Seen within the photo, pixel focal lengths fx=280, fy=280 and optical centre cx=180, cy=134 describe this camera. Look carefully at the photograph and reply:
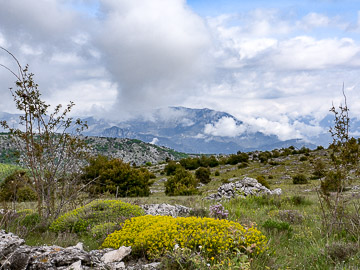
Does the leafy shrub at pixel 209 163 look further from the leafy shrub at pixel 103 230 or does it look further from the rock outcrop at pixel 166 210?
the leafy shrub at pixel 103 230

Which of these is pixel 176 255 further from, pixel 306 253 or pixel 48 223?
pixel 48 223

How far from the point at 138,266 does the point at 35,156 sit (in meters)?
6.33

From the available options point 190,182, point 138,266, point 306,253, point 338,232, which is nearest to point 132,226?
point 138,266

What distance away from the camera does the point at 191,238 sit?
4.71 m

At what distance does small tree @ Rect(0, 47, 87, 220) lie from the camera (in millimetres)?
8797

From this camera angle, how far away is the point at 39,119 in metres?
9.31

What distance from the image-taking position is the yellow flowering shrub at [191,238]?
4.54 metres

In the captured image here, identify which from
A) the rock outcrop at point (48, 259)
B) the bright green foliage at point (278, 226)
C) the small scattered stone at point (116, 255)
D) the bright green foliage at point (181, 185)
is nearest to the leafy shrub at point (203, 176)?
the bright green foliage at point (181, 185)

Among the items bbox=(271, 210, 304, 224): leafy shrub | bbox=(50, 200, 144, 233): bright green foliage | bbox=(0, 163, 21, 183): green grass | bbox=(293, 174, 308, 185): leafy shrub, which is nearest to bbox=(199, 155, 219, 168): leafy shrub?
bbox=(293, 174, 308, 185): leafy shrub

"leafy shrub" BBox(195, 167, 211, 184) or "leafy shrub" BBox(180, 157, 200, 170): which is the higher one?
"leafy shrub" BBox(180, 157, 200, 170)

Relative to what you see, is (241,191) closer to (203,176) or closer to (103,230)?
(103,230)

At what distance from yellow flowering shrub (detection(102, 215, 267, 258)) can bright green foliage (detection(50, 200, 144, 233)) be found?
7.56ft

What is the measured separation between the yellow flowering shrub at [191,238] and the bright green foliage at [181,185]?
14.0 m

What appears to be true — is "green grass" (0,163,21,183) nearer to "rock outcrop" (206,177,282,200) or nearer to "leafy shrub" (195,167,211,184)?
"leafy shrub" (195,167,211,184)
